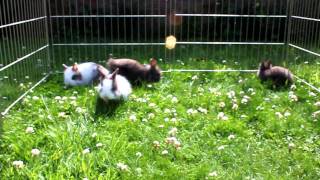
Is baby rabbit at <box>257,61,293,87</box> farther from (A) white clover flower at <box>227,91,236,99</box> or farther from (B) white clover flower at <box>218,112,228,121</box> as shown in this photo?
(B) white clover flower at <box>218,112,228,121</box>

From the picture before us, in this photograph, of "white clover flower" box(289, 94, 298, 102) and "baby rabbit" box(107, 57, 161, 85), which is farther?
"baby rabbit" box(107, 57, 161, 85)

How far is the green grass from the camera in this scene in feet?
8.95

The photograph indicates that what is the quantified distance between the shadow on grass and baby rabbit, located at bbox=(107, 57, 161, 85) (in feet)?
2.30

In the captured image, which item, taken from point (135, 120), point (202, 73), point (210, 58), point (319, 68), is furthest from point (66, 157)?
point (210, 58)

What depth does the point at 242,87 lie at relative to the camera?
4688 mm

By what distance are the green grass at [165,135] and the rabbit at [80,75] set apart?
0.15 m

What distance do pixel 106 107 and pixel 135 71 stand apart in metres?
0.91

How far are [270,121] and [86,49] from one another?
3.34m

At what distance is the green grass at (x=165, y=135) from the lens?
8.95ft

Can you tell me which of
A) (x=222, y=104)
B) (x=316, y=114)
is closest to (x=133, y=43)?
(x=222, y=104)

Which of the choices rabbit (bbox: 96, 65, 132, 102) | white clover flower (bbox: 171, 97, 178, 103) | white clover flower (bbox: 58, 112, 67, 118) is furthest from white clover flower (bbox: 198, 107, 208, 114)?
white clover flower (bbox: 58, 112, 67, 118)

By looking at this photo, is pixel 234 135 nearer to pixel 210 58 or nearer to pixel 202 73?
pixel 202 73

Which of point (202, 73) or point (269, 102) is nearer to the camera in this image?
point (269, 102)

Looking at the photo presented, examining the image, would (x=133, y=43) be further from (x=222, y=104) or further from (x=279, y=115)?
(x=279, y=115)
